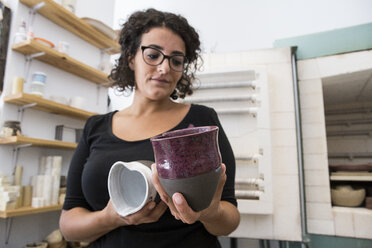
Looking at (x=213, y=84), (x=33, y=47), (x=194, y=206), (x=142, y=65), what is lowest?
(x=194, y=206)

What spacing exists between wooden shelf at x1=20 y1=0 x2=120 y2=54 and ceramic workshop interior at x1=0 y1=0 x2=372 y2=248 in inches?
0.4

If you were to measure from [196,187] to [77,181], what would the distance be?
47 centimetres

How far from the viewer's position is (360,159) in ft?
8.29

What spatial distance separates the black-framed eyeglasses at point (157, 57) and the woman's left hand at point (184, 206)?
35 cm

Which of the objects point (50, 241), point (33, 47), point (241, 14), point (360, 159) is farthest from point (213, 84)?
point (360, 159)

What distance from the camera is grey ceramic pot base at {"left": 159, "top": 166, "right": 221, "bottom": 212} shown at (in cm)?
38

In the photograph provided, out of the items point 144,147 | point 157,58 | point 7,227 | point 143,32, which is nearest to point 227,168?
point 144,147

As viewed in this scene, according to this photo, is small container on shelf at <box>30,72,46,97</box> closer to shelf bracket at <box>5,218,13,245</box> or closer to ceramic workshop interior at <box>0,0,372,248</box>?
ceramic workshop interior at <box>0,0,372,248</box>

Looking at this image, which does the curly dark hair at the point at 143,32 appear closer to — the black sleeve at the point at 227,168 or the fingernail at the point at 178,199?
the black sleeve at the point at 227,168

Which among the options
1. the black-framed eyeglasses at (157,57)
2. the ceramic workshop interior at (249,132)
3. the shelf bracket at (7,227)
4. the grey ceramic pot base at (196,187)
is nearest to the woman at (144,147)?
the black-framed eyeglasses at (157,57)

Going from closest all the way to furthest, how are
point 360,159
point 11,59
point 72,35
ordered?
point 11,59 → point 72,35 → point 360,159

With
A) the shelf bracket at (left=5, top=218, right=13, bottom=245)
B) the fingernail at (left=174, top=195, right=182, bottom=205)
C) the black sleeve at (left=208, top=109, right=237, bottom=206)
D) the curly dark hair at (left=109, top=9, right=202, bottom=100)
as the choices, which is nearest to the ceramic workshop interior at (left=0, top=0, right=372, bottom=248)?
the shelf bracket at (left=5, top=218, right=13, bottom=245)

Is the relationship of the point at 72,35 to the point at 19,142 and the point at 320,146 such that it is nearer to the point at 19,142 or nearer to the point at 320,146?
the point at 19,142

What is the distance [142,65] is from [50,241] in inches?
60.3
